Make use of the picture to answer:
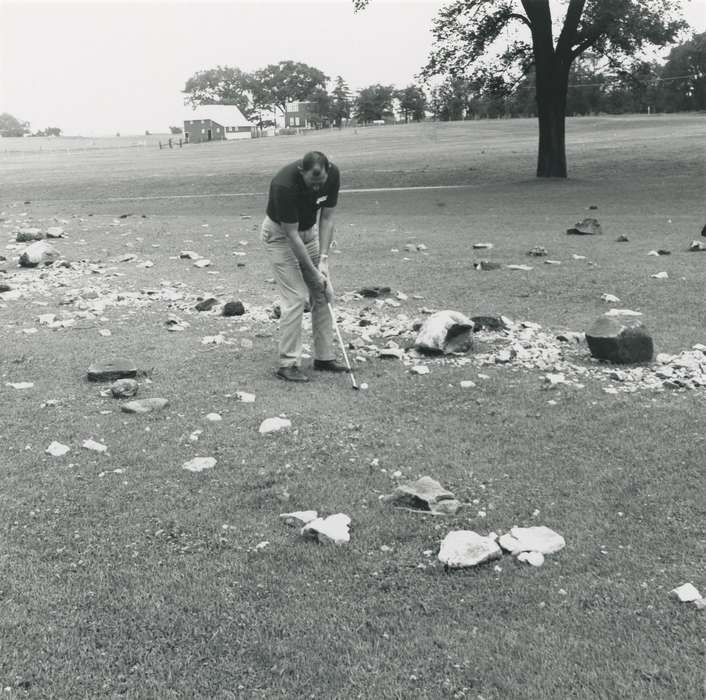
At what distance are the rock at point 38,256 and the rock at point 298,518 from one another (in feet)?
28.8

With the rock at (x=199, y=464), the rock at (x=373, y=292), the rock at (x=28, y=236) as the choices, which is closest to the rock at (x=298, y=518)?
the rock at (x=199, y=464)

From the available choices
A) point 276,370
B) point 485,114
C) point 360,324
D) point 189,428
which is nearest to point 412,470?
point 189,428

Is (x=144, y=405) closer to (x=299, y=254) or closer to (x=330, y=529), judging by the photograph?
(x=299, y=254)

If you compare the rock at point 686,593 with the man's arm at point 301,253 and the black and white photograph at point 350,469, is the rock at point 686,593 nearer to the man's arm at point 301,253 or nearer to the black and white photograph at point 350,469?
the black and white photograph at point 350,469

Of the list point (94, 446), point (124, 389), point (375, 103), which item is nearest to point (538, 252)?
point (124, 389)

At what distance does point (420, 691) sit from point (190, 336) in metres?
5.26

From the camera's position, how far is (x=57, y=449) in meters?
4.83

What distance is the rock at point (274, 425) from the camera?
16.9 feet

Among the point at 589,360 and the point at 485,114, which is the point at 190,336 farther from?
the point at 485,114

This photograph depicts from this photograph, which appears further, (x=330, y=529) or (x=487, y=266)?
(x=487, y=266)

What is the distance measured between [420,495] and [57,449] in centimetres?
228

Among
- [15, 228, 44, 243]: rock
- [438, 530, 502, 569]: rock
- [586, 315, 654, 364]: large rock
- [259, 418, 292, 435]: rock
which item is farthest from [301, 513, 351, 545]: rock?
[15, 228, 44, 243]: rock

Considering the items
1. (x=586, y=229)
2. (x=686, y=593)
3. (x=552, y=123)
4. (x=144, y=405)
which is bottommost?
(x=686, y=593)

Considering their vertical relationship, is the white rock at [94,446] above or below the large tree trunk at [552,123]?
below
